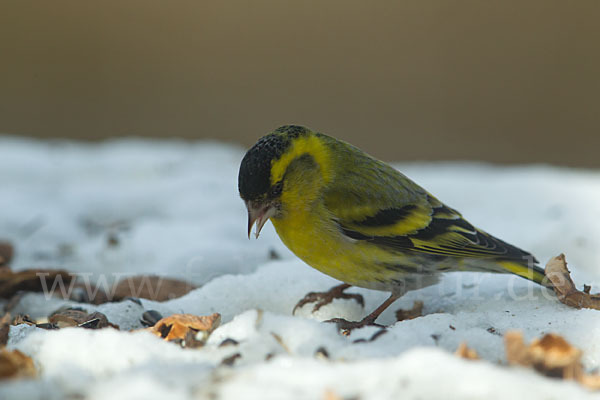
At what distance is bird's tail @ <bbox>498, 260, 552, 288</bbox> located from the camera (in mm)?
2725

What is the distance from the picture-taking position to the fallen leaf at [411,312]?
279 cm

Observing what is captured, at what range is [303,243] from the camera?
2785mm

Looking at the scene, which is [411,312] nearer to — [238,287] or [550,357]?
[238,287]

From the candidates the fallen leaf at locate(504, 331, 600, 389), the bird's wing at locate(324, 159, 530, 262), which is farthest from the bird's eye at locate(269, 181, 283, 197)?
the fallen leaf at locate(504, 331, 600, 389)

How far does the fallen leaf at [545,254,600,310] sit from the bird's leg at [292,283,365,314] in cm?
88

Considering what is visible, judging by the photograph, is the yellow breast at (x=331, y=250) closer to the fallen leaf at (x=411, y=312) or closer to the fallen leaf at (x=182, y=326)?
the fallen leaf at (x=411, y=312)

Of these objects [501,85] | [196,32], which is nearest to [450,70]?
[501,85]

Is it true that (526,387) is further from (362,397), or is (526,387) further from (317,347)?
(317,347)

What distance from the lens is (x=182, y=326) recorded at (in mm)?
2178

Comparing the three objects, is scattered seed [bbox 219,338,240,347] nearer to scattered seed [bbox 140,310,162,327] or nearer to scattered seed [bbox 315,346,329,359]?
scattered seed [bbox 315,346,329,359]

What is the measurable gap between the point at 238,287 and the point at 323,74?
8.21 m

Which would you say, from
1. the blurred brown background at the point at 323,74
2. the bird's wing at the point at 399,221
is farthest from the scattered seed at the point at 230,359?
the blurred brown background at the point at 323,74

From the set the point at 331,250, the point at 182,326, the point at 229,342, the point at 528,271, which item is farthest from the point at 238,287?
the point at 528,271

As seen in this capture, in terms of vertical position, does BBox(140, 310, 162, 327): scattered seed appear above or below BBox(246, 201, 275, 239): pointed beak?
below
